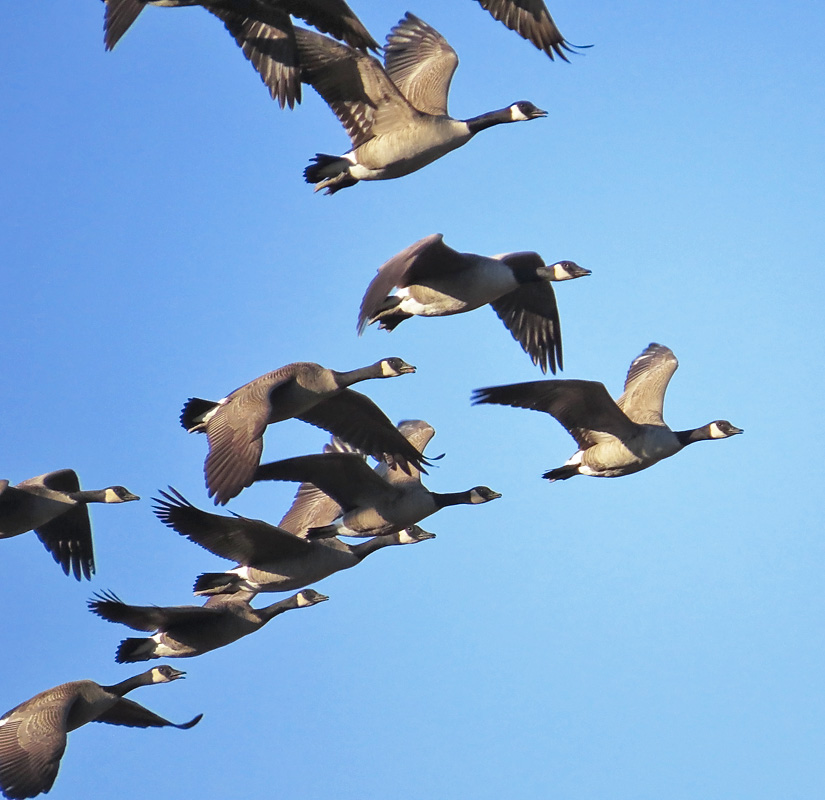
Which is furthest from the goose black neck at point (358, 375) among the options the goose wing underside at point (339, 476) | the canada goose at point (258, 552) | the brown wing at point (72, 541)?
the brown wing at point (72, 541)

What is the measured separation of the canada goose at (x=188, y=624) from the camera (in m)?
16.2

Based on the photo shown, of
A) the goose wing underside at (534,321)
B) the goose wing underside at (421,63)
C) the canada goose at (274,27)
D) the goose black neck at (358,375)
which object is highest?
the goose wing underside at (421,63)

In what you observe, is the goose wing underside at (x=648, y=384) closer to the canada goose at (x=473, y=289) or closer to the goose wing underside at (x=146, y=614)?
the canada goose at (x=473, y=289)

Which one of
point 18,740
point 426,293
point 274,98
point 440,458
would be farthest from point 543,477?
point 18,740

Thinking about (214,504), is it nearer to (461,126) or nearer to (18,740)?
(18,740)

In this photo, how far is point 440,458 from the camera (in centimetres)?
1788

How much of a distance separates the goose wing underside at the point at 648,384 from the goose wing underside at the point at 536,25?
436cm

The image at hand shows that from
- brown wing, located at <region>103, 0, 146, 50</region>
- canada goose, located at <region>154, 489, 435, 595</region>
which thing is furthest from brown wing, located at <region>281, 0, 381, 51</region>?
canada goose, located at <region>154, 489, 435, 595</region>

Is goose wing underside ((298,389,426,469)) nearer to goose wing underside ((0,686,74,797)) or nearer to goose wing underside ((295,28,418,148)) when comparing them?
goose wing underside ((295,28,418,148))

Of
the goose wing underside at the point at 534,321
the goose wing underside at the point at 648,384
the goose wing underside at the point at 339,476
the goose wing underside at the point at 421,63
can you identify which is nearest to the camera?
the goose wing underside at the point at 339,476

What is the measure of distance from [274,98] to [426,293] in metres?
2.71

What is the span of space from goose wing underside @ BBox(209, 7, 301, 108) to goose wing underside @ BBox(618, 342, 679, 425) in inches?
218

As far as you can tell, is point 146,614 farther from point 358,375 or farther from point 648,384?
point 648,384

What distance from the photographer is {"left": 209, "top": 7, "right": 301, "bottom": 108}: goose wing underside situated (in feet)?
53.1
